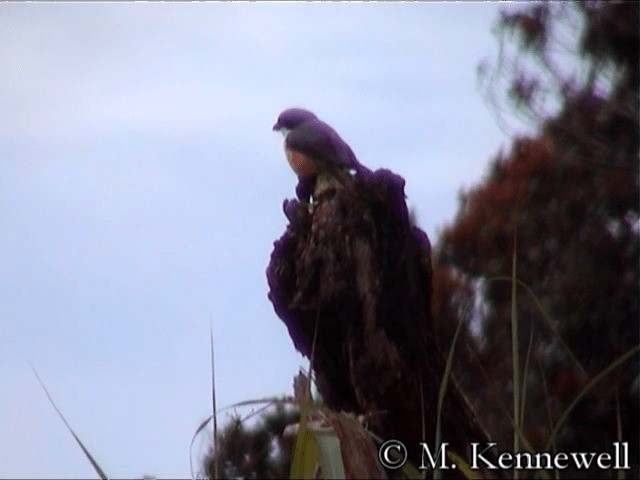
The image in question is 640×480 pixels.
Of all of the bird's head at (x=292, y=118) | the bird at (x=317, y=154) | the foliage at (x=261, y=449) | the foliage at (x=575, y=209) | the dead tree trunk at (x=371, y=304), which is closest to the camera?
the foliage at (x=261, y=449)

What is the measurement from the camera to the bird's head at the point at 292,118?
204cm

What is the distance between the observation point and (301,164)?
194cm

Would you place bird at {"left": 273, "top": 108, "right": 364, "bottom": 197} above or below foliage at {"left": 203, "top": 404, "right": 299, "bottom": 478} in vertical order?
above

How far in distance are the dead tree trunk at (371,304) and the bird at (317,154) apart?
5cm

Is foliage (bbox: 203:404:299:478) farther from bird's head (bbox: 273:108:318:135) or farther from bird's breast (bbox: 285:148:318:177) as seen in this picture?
bird's head (bbox: 273:108:318:135)

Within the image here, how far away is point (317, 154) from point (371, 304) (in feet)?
1.03

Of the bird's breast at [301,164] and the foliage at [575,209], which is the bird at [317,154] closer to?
the bird's breast at [301,164]

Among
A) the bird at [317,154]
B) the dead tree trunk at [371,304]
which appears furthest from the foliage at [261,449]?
the bird at [317,154]

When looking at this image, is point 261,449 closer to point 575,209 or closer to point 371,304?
point 371,304

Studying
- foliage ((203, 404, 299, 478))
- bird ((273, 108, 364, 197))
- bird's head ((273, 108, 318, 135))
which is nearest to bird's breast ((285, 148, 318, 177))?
bird ((273, 108, 364, 197))

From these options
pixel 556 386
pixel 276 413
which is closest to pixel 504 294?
pixel 556 386

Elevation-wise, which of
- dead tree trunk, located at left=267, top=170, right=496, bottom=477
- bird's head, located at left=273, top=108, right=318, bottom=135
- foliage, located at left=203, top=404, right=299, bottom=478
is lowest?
foliage, located at left=203, top=404, right=299, bottom=478

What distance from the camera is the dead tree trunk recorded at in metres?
1.76

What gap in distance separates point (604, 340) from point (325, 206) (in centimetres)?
105
